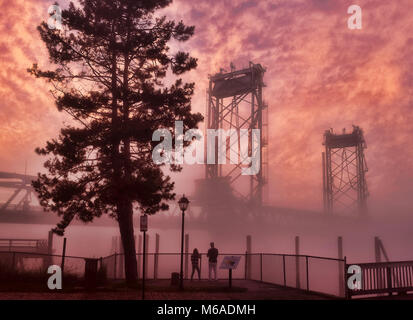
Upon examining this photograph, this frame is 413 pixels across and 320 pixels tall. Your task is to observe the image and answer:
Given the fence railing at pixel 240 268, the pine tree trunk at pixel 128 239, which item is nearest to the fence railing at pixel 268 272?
the fence railing at pixel 240 268

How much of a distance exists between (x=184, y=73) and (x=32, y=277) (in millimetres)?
12618

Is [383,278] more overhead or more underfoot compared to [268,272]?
more overhead

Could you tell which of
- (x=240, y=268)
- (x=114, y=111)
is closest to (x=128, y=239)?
(x=114, y=111)

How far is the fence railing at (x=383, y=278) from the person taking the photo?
53.1ft

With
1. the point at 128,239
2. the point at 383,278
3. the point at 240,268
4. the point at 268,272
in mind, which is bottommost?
the point at 240,268

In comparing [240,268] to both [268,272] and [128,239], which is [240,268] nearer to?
[268,272]

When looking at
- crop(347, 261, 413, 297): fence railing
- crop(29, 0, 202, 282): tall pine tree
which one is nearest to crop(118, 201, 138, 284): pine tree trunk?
crop(29, 0, 202, 282): tall pine tree

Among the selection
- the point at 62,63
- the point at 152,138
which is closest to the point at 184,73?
the point at 152,138

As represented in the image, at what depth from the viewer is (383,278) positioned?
56.6 feet

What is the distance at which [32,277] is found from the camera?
19.9 m

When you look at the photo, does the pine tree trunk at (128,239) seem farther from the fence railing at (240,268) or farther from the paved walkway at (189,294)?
the paved walkway at (189,294)

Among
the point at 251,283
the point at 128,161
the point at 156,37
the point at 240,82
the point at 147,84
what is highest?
the point at 240,82
